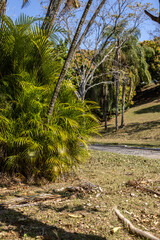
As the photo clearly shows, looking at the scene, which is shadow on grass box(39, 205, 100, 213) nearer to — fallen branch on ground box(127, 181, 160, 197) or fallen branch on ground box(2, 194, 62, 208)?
fallen branch on ground box(2, 194, 62, 208)

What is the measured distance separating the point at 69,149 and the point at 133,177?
1.79 meters

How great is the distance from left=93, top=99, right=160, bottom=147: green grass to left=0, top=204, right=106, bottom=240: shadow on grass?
13.9 metres

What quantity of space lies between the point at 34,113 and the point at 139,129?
57.7 ft

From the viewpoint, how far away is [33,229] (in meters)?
3.22

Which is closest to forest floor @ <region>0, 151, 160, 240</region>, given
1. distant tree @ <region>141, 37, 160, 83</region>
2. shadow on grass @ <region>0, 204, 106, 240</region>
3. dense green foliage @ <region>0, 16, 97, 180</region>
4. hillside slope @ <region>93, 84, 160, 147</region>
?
shadow on grass @ <region>0, 204, 106, 240</region>

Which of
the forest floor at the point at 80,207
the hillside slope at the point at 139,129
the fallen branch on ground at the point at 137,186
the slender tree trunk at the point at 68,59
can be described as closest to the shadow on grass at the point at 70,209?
the forest floor at the point at 80,207

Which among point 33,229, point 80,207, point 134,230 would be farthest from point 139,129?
point 33,229

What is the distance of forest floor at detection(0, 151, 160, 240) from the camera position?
124 inches

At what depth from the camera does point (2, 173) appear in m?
5.55

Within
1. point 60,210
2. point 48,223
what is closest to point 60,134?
point 60,210

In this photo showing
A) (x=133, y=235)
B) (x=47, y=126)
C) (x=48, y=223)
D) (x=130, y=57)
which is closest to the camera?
(x=133, y=235)

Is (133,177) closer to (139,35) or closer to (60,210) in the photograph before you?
(60,210)

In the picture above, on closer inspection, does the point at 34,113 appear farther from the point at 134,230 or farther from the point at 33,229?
the point at 134,230

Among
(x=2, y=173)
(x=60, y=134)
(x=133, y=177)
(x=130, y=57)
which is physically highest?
(x=130, y=57)
